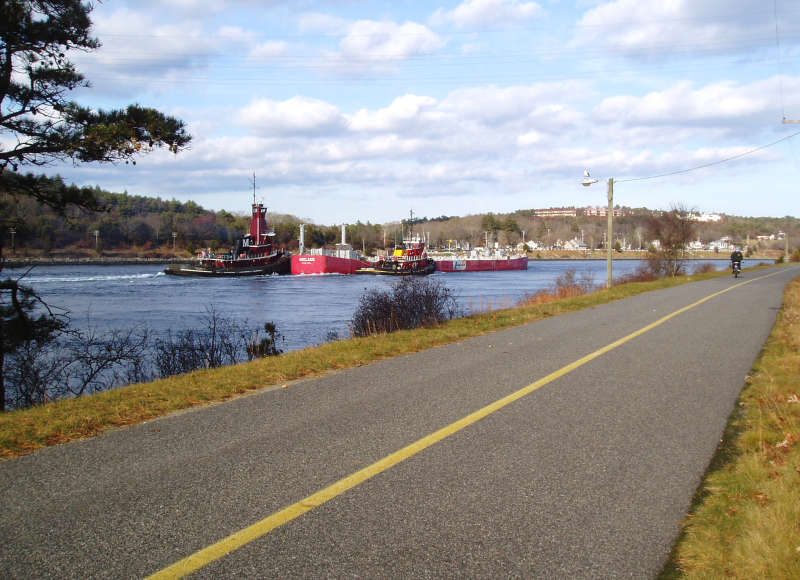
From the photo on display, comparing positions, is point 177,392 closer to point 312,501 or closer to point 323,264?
point 312,501

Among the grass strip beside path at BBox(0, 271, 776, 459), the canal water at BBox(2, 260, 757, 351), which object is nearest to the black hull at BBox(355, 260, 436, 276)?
the canal water at BBox(2, 260, 757, 351)

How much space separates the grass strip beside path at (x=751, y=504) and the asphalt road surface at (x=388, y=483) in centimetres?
12

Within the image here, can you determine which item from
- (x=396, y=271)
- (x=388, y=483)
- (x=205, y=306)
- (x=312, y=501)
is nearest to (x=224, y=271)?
(x=396, y=271)

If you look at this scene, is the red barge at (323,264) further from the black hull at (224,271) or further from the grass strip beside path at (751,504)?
the grass strip beside path at (751,504)

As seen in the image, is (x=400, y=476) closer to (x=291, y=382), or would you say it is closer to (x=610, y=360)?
(x=291, y=382)

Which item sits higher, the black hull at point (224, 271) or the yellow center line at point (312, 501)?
the yellow center line at point (312, 501)

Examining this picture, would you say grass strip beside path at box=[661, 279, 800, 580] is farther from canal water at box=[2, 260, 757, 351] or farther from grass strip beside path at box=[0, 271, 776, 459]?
canal water at box=[2, 260, 757, 351]

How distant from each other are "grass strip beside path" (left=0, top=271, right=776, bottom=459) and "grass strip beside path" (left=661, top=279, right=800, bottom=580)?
15.8 ft

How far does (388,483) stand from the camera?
4.22m

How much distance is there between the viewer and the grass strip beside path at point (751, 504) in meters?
3.14

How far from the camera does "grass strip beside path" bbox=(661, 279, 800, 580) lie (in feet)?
10.3

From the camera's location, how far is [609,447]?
5.09 meters

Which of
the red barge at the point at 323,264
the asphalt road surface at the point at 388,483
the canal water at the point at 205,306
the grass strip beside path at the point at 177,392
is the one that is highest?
the asphalt road surface at the point at 388,483

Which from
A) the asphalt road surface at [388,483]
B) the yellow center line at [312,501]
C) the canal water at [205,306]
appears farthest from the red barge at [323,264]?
the yellow center line at [312,501]
